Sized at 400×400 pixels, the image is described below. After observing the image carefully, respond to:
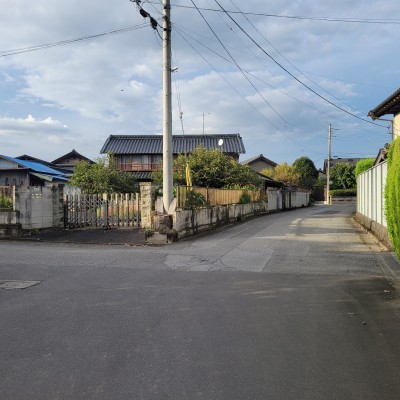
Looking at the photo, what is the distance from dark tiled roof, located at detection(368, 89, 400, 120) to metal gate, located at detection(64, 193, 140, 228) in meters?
10.0

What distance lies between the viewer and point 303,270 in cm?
900

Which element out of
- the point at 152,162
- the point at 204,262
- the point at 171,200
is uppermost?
the point at 152,162

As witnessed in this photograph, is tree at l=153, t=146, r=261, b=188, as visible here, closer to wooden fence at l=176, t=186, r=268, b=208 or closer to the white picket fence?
wooden fence at l=176, t=186, r=268, b=208

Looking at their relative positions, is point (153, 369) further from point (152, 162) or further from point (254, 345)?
point (152, 162)

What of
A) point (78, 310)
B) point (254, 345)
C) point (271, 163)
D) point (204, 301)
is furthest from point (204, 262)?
point (271, 163)

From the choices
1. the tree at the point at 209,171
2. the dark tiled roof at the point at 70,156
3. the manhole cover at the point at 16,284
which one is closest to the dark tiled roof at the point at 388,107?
the manhole cover at the point at 16,284

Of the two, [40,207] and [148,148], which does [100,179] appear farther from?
[148,148]

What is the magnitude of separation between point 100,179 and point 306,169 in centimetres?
5139

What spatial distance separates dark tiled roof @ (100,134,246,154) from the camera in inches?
1813

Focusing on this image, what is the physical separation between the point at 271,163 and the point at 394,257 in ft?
192

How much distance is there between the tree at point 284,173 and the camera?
2413 inches

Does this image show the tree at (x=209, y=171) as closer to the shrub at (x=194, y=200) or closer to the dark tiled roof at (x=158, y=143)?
the shrub at (x=194, y=200)

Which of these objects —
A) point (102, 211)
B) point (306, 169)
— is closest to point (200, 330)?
point (102, 211)

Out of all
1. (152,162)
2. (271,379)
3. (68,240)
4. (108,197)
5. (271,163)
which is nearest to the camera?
(271,379)
